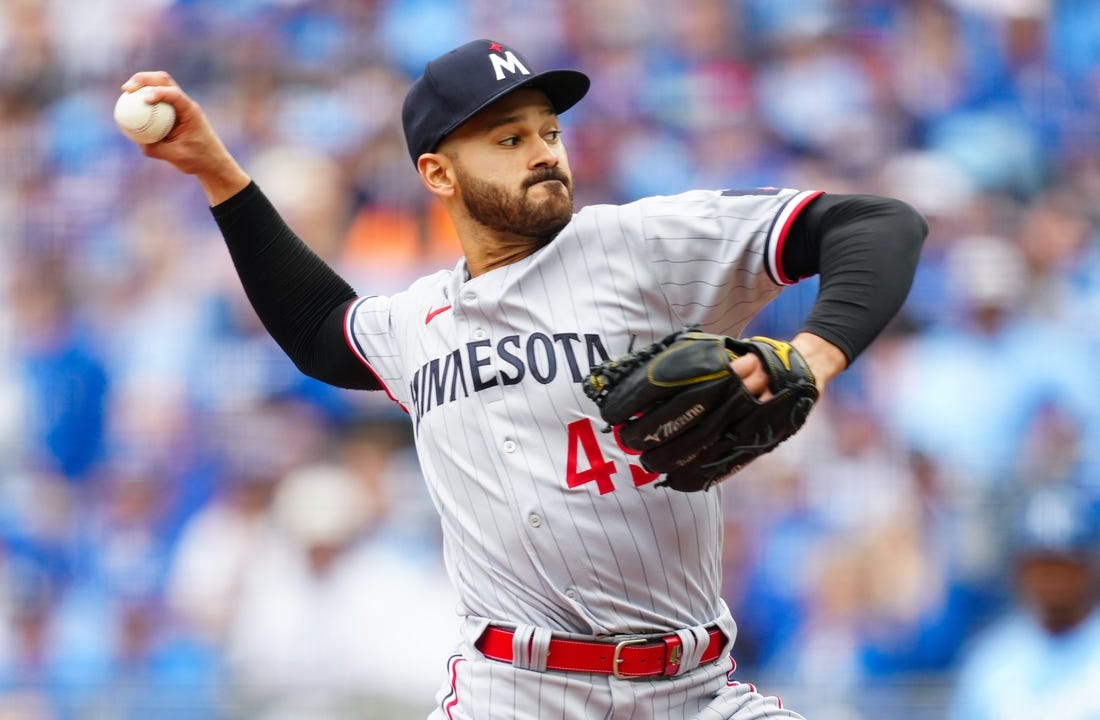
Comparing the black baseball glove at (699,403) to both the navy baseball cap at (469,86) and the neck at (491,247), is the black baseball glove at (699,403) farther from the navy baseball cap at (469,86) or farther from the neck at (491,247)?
the navy baseball cap at (469,86)

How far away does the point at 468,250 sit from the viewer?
9.77ft

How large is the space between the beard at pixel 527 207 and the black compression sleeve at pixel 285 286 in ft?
1.69

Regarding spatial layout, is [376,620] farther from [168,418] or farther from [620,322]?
[620,322]

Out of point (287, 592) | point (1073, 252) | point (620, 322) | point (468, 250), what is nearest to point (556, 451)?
point (620, 322)

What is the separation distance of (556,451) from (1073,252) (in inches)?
A: 156

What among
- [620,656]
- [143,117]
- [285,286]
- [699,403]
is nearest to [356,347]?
[285,286]

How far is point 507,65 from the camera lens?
9.36 ft

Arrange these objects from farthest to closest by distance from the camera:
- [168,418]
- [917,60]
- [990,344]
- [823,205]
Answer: [917,60]
[168,418]
[990,344]
[823,205]

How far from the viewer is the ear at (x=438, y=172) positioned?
116 inches

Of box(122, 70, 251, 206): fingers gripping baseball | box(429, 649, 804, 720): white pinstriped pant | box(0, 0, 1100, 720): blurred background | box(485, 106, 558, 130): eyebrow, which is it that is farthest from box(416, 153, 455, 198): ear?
box(0, 0, 1100, 720): blurred background

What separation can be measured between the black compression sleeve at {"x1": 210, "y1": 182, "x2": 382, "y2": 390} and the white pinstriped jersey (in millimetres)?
490

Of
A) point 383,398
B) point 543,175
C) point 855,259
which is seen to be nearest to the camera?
point 855,259

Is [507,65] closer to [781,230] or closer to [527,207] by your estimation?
[527,207]

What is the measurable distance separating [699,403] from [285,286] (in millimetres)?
1361
